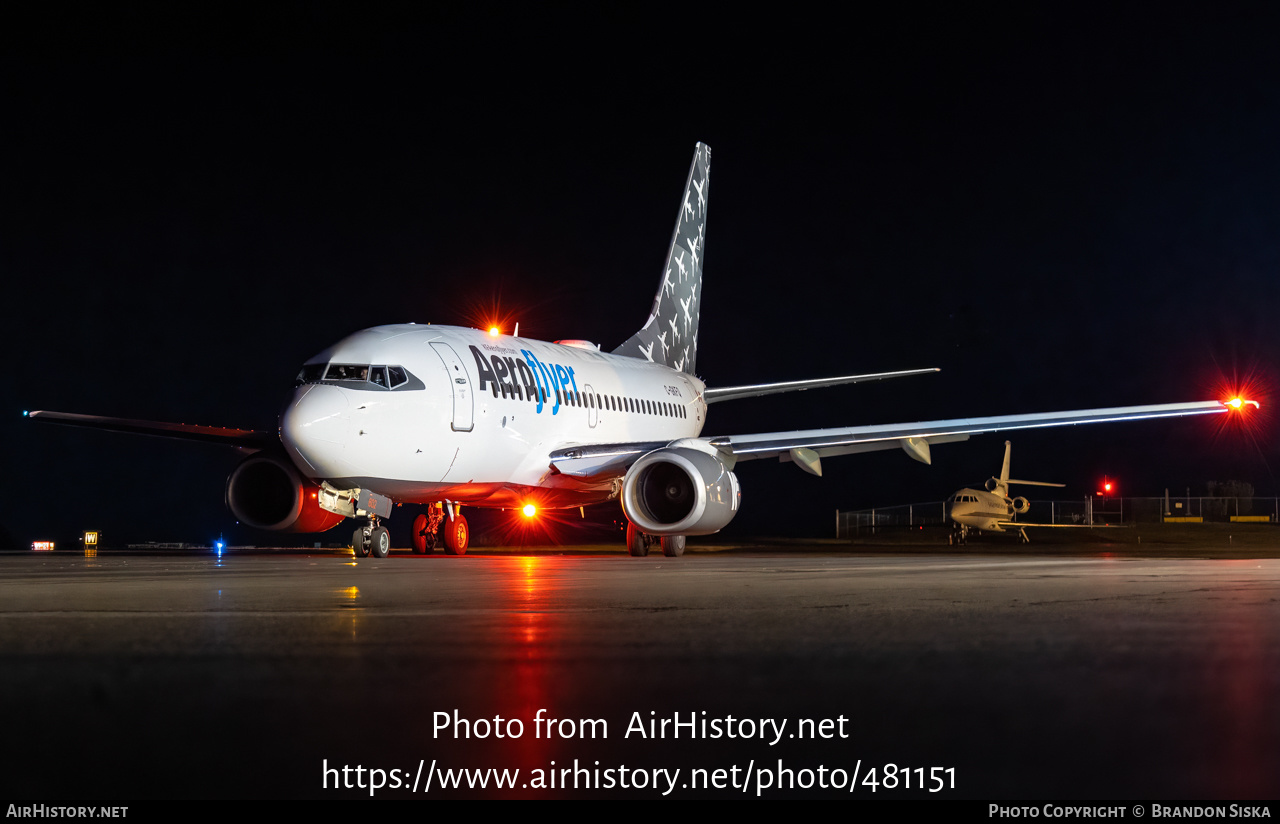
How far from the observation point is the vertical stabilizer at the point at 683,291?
31.5m

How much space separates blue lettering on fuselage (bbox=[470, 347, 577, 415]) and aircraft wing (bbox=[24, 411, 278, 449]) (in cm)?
373

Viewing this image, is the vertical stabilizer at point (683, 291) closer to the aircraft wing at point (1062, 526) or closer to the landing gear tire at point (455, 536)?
the landing gear tire at point (455, 536)

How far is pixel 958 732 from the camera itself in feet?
12.2

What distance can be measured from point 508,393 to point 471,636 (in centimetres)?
1541

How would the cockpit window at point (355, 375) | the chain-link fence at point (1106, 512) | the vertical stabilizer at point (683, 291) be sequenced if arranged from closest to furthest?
the cockpit window at point (355, 375) → the vertical stabilizer at point (683, 291) → the chain-link fence at point (1106, 512)

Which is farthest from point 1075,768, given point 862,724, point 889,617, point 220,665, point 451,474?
point 451,474

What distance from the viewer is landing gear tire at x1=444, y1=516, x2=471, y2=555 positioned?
23.3 m

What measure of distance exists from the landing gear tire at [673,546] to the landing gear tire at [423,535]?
13.8 feet

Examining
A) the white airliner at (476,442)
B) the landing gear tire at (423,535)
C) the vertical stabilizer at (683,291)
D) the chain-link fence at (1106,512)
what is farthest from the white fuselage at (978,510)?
the landing gear tire at (423,535)

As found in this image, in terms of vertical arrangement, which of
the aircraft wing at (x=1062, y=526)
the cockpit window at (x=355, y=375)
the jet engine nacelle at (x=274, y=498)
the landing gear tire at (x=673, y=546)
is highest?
the cockpit window at (x=355, y=375)

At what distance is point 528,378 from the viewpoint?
22766 millimetres

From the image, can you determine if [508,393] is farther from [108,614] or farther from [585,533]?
[585,533]

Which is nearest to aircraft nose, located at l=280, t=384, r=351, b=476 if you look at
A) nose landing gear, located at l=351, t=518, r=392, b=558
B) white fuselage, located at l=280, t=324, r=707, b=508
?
white fuselage, located at l=280, t=324, r=707, b=508

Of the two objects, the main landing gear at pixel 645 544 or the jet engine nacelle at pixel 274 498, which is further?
the main landing gear at pixel 645 544
